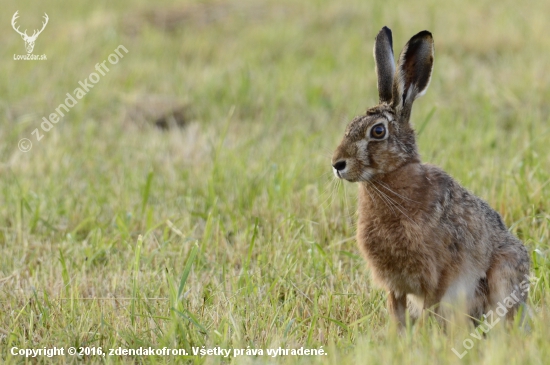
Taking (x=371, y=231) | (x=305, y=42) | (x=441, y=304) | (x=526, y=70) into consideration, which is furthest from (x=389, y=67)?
(x=305, y=42)

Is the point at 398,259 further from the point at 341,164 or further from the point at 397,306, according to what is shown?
the point at 341,164

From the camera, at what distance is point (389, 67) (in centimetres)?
377

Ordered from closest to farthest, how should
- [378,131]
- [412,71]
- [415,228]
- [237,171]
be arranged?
[415,228], [378,131], [412,71], [237,171]

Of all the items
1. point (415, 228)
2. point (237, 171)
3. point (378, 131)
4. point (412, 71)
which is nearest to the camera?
point (415, 228)

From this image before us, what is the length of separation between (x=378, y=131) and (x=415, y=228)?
1.55ft

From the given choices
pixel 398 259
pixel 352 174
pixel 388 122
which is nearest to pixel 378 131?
pixel 388 122

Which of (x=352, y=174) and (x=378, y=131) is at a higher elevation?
(x=378, y=131)

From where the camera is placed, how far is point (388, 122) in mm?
3572

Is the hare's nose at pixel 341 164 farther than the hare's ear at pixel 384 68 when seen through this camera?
No

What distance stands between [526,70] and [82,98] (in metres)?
4.48

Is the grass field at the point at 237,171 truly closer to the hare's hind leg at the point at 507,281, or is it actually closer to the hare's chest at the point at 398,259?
the hare's hind leg at the point at 507,281

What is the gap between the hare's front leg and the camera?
140 inches

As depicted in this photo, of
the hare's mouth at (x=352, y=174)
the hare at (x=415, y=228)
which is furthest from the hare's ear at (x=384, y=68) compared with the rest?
the hare's mouth at (x=352, y=174)

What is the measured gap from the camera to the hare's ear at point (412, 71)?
364cm
